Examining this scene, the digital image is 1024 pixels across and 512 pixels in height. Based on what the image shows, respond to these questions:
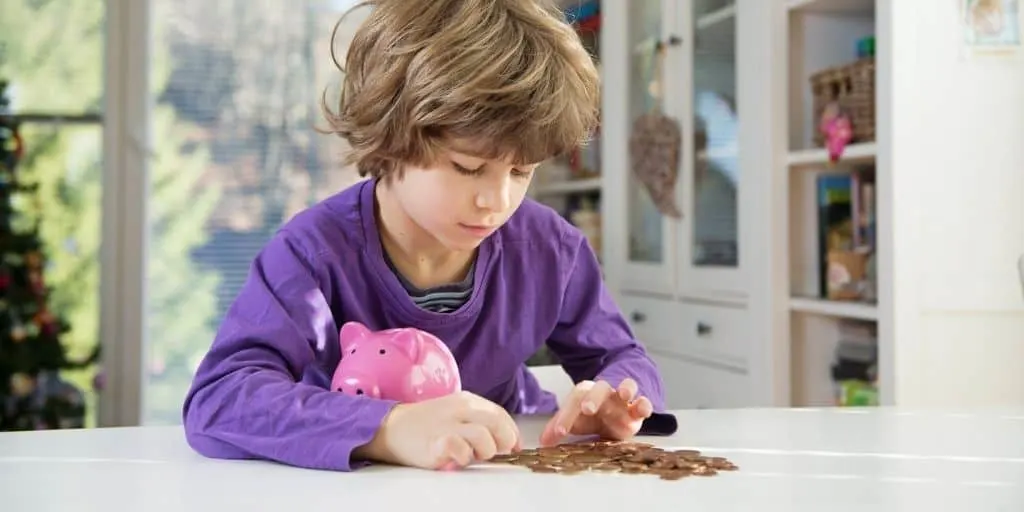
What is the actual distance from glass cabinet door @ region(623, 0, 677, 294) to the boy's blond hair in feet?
6.87

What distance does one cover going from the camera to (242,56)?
→ 398 centimetres

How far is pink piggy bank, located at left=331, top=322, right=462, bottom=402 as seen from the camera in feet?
3.01

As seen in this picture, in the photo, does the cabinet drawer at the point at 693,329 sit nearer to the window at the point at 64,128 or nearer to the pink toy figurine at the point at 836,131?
the pink toy figurine at the point at 836,131

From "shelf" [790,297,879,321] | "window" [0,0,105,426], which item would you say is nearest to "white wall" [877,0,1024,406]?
"shelf" [790,297,879,321]

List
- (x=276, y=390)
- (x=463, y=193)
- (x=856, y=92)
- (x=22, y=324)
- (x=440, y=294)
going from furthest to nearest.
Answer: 1. (x=22, y=324)
2. (x=856, y=92)
3. (x=440, y=294)
4. (x=463, y=193)
5. (x=276, y=390)

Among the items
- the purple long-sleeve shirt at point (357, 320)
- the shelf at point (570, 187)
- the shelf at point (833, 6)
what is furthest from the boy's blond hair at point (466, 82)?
the shelf at point (570, 187)

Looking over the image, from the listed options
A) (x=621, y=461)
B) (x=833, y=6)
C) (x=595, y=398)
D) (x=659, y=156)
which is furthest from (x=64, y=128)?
(x=621, y=461)

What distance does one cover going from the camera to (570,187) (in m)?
3.88

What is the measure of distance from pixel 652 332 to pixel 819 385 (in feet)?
2.60

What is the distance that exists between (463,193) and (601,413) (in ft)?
0.76

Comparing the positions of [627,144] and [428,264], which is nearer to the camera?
[428,264]

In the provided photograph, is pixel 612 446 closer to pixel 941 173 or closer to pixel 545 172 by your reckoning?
pixel 941 173

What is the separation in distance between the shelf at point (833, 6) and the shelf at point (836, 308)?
2.13 ft

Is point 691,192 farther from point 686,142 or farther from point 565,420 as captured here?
point 565,420
